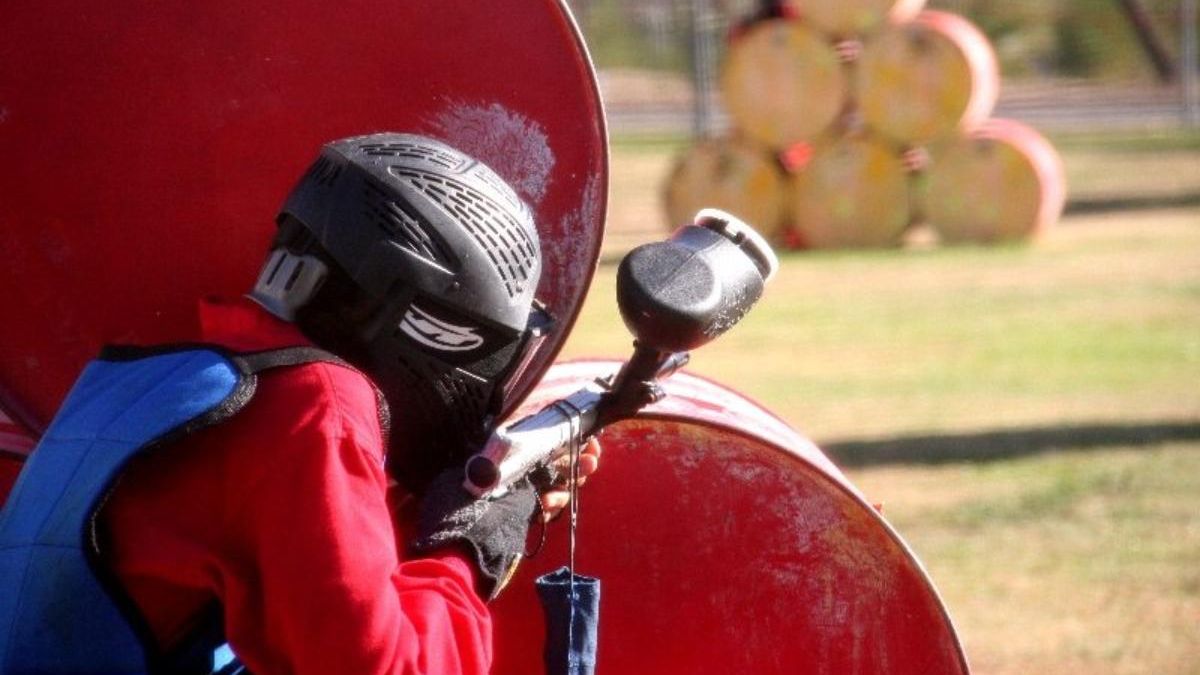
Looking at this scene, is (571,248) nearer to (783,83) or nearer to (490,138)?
(490,138)

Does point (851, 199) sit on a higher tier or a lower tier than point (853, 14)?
lower

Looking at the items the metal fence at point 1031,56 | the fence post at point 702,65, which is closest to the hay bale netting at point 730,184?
the fence post at point 702,65

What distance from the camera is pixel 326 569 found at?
90.4 inches

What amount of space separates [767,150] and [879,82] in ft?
3.67

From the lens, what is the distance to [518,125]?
2.99 meters

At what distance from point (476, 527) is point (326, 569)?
0.33 m

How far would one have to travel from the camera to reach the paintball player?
7.65 ft

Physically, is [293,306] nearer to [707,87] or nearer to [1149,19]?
[707,87]

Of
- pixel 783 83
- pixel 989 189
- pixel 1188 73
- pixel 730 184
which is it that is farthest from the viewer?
pixel 1188 73

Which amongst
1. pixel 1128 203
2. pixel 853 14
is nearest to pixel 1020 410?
pixel 853 14

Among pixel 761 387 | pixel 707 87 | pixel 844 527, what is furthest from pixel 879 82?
pixel 844 527

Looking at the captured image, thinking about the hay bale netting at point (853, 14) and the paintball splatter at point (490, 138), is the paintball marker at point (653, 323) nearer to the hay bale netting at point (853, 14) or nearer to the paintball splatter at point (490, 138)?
the paintball splatter at point (490, 138)

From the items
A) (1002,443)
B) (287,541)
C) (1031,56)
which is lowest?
(1002,443)

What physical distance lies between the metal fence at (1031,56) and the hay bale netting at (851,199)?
12.2 metres
